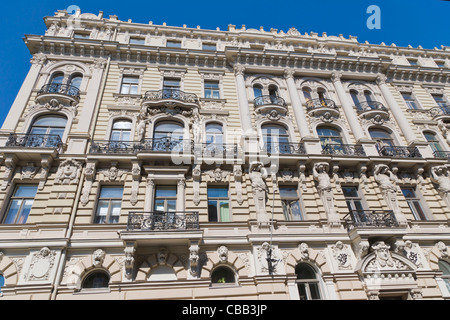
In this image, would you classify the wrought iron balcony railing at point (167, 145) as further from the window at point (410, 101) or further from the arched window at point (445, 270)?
the window at point (410, 101)

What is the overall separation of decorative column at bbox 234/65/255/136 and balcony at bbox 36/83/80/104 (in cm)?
1014

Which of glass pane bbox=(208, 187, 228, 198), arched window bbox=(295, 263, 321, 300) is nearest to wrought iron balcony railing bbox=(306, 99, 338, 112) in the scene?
glass pane bbox=(208, 187, 228, 198)

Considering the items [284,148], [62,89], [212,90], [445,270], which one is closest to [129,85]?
[62,89]

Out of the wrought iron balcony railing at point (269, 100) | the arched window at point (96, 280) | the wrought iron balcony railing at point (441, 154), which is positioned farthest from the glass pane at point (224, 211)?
the wrought iron balcony railing at point (441, 154)

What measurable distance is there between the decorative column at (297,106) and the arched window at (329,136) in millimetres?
1170

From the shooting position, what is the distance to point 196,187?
47.2 feet

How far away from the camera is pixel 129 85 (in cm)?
1884

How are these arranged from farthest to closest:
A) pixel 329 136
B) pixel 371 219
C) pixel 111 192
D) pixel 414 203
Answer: pixel 329 136 < pixel 414 203 < pixel 111 192 < pixel 371 219

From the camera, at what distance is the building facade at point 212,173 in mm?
12008

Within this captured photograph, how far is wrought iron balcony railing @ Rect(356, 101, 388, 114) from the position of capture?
19769 mm

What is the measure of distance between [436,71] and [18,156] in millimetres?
30787

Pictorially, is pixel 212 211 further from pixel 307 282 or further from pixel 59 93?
pixel 59 93

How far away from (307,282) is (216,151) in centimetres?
800

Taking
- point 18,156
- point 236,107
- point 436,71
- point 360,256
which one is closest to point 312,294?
point 360,256
